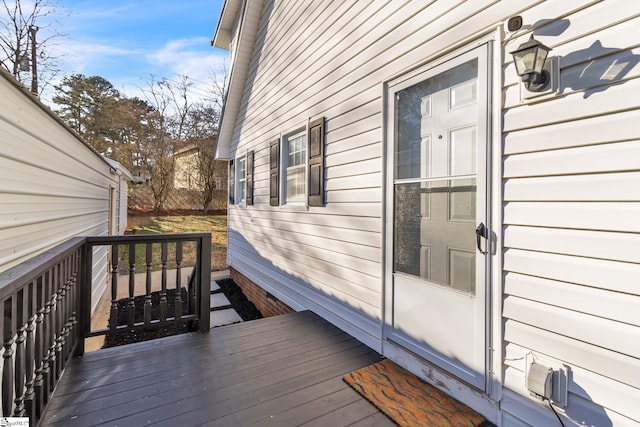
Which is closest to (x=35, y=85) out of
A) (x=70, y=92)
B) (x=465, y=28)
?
(x=70, y=92)

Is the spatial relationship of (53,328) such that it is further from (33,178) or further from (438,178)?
(438,178)

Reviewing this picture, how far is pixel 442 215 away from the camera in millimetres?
2205

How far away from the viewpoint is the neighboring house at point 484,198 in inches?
55.4

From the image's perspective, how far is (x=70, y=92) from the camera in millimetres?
15047

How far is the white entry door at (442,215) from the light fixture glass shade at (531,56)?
0.28 m

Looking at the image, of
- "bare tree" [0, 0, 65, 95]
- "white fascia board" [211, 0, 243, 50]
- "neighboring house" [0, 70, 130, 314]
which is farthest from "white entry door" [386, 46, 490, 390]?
"bare tree" [0, 0, 65, 95]

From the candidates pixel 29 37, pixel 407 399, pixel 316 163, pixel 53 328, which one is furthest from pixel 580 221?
pixel 29 37

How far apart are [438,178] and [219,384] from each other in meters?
2.18

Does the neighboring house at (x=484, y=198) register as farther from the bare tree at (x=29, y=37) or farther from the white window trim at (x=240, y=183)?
the bare tree at (x=29, y=37)

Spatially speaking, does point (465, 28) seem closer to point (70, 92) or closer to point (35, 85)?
point (35, 85)

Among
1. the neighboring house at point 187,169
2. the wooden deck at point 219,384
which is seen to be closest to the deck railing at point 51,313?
the wooden deck at point 219,384

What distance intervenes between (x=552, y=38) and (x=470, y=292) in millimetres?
1510

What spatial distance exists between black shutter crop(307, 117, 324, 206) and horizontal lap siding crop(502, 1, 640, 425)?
2129mm

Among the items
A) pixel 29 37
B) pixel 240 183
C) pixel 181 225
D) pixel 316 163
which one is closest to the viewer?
pixel 316 163
